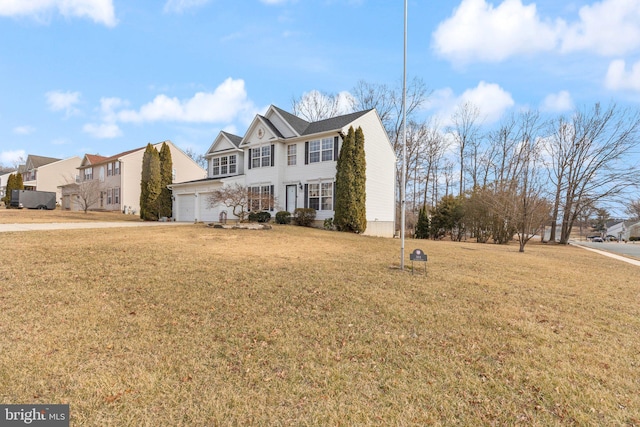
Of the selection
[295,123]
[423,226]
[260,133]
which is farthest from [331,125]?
[423,226]

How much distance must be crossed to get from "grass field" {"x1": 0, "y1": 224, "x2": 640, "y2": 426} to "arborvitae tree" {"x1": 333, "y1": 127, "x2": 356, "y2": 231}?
1029 cm

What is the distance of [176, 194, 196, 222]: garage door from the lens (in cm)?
2402

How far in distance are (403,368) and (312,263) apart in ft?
15.6

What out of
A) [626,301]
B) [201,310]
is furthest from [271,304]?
[626,301]

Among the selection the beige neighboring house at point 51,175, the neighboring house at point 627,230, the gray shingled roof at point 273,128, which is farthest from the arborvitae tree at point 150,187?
the neighboring house at point 627,230

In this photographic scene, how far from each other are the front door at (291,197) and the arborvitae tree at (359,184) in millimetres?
4476

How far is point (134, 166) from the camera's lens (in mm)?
32312

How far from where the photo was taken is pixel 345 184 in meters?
17.4

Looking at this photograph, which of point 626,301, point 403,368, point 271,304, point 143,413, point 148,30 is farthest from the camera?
point 148,30

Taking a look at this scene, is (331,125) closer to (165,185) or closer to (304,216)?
(304,216)

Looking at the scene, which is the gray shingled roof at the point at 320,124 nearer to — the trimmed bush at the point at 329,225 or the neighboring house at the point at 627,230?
the trimmed bush at the point at 329,225

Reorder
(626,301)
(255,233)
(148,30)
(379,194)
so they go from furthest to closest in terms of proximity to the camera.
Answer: (379,194) → (255,233) → (148,30) → (626,301)

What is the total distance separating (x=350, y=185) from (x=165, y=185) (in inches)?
654

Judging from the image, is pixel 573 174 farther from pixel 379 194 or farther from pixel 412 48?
pixel 412 48
